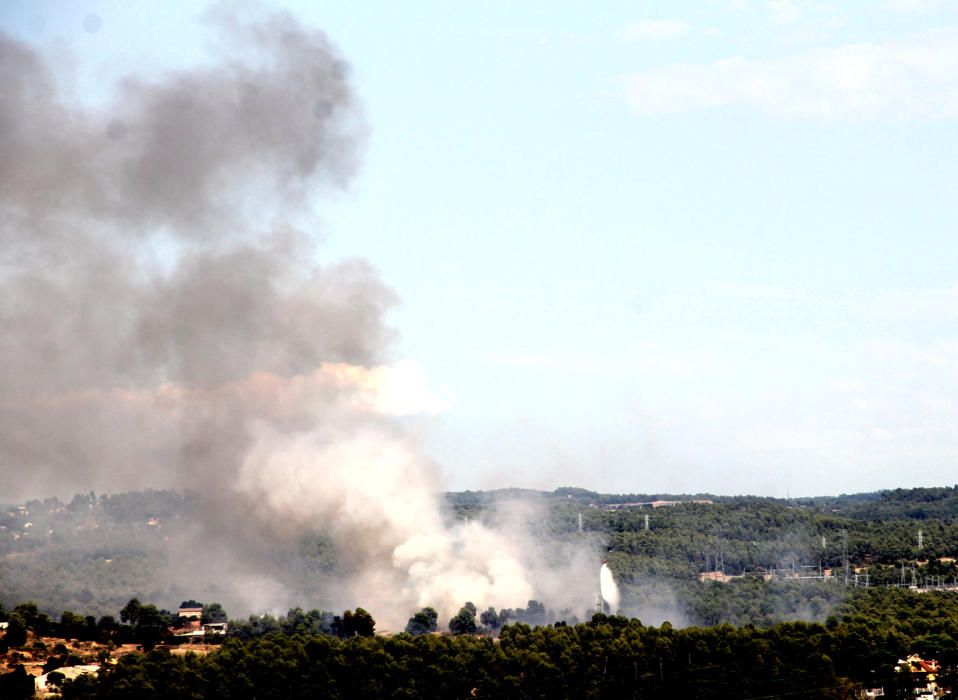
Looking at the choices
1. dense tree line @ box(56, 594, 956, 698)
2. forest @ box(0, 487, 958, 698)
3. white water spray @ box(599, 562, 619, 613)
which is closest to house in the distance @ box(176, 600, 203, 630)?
forest @ box(0, 487, 958, 698)

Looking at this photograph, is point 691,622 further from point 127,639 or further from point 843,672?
point 127,639

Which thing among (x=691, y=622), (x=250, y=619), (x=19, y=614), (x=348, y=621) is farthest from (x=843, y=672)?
(x=19, y=614)

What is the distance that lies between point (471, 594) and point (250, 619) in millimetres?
21128

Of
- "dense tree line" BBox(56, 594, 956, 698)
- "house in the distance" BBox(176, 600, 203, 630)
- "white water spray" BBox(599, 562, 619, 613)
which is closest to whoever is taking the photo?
"dense tree line" BBox(56, 594, 956, 698)

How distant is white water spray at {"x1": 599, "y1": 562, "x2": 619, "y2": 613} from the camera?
14661cm

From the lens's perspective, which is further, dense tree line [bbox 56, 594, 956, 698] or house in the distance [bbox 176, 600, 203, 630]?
house in the distance [bbox 176, 600, 203, 630]

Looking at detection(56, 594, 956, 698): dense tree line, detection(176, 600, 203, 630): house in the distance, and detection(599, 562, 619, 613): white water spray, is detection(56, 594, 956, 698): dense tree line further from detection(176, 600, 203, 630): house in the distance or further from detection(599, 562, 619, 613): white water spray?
detection(599, 562, 619, 613): white water spray

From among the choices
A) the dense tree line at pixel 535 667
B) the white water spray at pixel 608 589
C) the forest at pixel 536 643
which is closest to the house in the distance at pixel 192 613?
the forest at pixel 536 643

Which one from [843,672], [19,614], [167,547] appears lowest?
[843,672]

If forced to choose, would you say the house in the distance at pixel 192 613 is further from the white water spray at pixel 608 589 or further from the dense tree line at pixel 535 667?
the white water spray at pixel 608 589

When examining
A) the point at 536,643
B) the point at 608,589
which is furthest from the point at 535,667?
the point at 608,589

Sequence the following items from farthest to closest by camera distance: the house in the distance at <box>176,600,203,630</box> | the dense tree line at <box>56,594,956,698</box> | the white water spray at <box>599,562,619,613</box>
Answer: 1. the white water spray at <box>599,562,619,613</box>
2. the house in the distance at <box>176,600,203,630</box>
3. the dense tree line at <box>56,594,956,698</box>

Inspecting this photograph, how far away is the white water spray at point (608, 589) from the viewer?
14661cm

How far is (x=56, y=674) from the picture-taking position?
4040 inches
